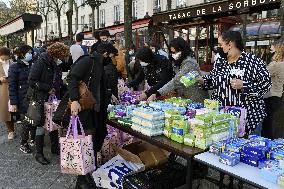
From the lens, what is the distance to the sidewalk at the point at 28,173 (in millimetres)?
4199

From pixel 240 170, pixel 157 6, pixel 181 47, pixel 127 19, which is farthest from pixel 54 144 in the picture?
pixel 157 6

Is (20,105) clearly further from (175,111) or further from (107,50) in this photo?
(175,111)

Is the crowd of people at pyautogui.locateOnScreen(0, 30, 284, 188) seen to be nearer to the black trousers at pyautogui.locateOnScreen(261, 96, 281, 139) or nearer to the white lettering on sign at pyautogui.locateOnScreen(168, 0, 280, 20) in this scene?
the black trousers at pyautogui.locateOnScreen(261, 96, 281, 139)

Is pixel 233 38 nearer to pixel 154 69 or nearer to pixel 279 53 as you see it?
pixel 279 53

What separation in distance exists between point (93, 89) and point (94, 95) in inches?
2.8

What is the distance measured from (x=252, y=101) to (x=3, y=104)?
4950mm

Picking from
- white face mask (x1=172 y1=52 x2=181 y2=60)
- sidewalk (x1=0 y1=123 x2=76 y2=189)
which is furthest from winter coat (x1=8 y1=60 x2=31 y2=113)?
white face mask (x1=172 y1=52 x2=181 y2=60)

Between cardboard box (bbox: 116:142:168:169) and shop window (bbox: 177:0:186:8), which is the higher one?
shop window (bbox: 177:0:186:8)

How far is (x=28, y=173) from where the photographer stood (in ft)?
15.0

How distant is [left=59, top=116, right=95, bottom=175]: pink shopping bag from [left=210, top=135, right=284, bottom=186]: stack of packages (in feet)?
4.97

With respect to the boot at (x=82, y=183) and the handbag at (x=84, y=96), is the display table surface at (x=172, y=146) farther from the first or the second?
the boot at (x=82, y=183)

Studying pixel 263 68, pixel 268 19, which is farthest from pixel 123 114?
pixel 268 19

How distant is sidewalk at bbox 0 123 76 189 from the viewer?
165 inches

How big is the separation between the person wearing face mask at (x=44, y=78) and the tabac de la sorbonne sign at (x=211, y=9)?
12.9 feet
